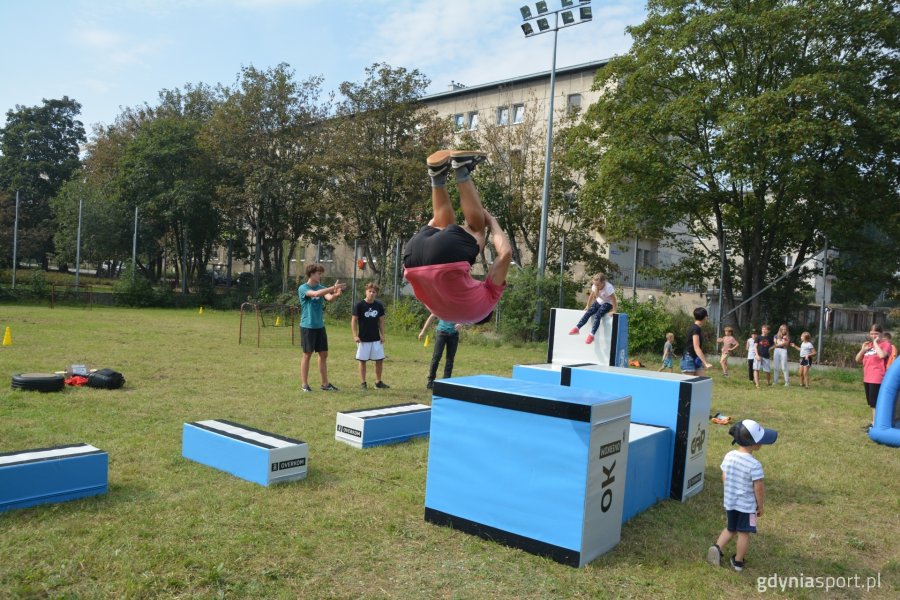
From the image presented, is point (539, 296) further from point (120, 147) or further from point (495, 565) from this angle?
point (120, 147)

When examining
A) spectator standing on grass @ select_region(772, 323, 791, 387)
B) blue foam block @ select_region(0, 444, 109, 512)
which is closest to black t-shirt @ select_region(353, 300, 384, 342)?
blue foam block @ select_region(0, 444, 109, 512)

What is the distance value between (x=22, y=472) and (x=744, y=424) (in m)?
6.09

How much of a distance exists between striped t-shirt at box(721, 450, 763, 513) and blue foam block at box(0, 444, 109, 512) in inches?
218

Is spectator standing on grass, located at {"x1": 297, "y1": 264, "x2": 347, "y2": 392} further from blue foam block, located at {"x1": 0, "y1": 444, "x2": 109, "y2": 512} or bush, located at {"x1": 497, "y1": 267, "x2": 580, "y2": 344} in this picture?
bush, located at {"x1": 497, "y1": 267, "x2": 580, "y2": 344}

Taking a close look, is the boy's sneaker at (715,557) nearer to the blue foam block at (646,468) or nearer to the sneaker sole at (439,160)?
the blue foam block at (646,468)

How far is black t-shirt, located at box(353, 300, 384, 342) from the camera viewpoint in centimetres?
1186

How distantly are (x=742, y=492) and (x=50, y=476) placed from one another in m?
5.89

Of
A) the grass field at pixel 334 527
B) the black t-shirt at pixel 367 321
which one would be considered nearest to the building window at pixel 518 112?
the black t-shirt at pixel 367 321

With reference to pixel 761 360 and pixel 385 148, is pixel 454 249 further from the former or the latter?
pixel 385 148

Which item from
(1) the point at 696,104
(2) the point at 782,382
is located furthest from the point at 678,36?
(2) the point at 782,382

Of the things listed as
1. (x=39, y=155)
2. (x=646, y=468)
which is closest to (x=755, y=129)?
(x=646, y=468)

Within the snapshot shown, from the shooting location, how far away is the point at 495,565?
4.86 metres

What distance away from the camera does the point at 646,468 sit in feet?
20.8

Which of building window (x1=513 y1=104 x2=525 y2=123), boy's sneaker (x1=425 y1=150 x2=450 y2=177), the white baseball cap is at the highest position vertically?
building window (x1=513 y1=104 x2=525 y2=123)
